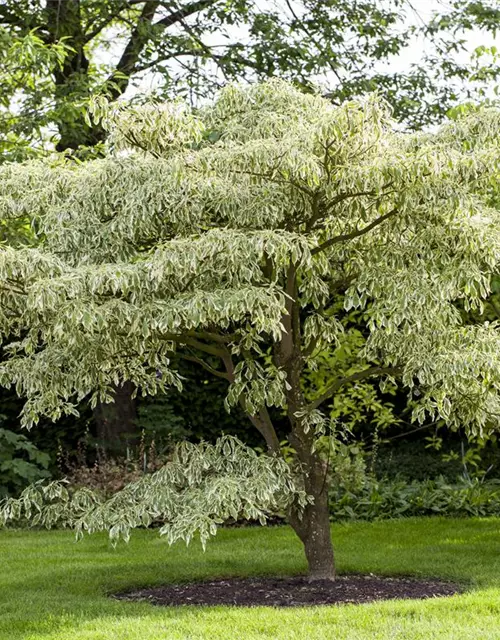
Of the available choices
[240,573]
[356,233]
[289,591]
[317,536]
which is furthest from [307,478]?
[356,233]

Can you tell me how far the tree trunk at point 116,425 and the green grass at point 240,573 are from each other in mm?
1993

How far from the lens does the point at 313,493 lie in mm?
6543

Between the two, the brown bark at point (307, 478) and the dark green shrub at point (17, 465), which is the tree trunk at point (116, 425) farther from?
the brown bark at point (307, 478)

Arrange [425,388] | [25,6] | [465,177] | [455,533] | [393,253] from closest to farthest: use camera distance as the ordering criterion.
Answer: [465,177] < [393,253] < [425,388] < [455,533] < [25,6]

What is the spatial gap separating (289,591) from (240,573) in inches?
31.8

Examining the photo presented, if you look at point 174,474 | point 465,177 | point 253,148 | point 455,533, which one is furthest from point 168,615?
point 455,533

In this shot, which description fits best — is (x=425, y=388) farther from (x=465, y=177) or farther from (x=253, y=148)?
(x=253, y=148)

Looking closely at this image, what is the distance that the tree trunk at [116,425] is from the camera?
37.3 feet

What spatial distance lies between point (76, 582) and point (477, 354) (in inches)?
128

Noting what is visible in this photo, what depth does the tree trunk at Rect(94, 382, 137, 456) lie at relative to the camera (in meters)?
11.4

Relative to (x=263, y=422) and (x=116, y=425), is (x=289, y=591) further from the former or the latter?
(x=116, y=425)

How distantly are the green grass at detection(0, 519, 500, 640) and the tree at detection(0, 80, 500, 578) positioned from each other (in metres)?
0.55

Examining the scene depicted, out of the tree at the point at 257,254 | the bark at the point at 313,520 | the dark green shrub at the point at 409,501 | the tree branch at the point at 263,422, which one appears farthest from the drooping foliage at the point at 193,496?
the dark green shrub at the point at 409,501

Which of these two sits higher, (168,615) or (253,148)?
(253,148)
